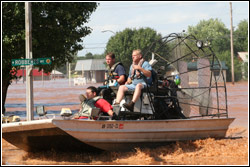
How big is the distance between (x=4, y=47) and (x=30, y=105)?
23.3 feet

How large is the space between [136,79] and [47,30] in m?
11.4

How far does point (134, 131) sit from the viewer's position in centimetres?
1096

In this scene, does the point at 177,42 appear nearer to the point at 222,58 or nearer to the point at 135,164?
the point at 135,164

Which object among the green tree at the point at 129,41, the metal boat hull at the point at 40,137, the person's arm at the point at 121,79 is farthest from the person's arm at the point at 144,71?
the green tree at the point at 129,41

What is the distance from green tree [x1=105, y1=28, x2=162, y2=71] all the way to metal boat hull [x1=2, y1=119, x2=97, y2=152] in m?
69.8

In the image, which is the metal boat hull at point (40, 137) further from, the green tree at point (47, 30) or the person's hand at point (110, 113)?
the green tree at point (47, 30)

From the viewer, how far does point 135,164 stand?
10180 mm

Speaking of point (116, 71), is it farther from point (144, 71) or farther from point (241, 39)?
point (241, 39)

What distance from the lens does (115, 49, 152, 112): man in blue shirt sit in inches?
429

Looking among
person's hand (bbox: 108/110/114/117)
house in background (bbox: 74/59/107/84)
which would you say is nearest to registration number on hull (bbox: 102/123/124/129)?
person's hand (bbox: 108/110/114/117)

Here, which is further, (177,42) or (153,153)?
(177,42)

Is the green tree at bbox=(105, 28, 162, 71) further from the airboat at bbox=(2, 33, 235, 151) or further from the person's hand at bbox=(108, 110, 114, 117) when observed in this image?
the person's hand at bbox=(108, 110, 114, 117)

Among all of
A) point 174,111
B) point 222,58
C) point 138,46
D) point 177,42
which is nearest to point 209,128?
point 174,111

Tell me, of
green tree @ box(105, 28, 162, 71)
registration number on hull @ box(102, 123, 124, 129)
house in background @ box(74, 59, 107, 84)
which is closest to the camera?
registration number on hull @ box(102, 123, 124, 129)
